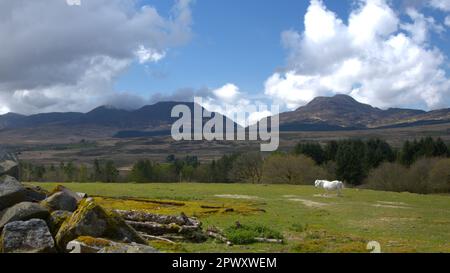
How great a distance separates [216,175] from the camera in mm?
133250

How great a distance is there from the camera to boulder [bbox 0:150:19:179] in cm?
2930

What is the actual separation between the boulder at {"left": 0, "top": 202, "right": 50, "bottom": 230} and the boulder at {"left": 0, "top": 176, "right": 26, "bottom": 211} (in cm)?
190

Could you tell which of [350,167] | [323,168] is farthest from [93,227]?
[323,168]

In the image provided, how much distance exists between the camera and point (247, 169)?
397 feet

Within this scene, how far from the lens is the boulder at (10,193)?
19964 millimetres

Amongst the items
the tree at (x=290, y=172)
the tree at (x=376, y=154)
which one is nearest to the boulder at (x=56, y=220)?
the tree at (x=290, y=172)

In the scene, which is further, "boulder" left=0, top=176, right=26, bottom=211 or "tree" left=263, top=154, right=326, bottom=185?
"tree" left=263, top=154, right=326, bottom=185

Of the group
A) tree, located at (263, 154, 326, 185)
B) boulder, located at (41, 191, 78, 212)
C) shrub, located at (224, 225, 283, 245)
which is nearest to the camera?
boulder, located at (41, 191, 78, 212)

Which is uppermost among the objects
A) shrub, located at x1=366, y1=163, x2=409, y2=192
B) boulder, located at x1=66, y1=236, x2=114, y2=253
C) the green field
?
boulder, located at x1=66, y1=236, x2=114, y2=253

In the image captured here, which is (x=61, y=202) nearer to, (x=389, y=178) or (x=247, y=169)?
(x=389, y=178)

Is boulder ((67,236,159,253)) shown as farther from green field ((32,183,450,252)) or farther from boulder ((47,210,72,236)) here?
green field ((32,183,450,252))

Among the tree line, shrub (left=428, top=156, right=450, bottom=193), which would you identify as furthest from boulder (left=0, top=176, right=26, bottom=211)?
shrub (left=428, top=156, right=450, bottom=193)
